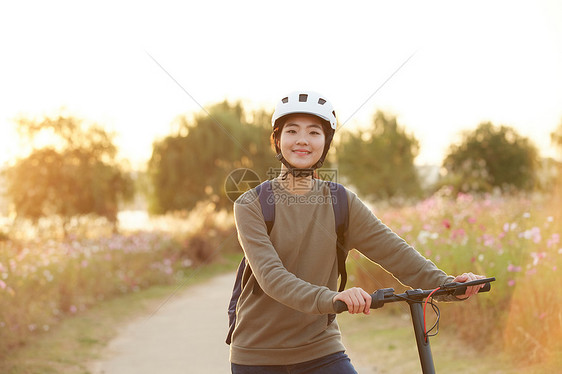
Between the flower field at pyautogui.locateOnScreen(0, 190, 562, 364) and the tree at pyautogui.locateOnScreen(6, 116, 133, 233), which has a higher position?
the tree at pyautogui.locateOnScreen(6, 116, 133, 233)

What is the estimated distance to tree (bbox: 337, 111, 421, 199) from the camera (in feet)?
A: 159

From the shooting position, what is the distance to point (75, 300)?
8.42 metres

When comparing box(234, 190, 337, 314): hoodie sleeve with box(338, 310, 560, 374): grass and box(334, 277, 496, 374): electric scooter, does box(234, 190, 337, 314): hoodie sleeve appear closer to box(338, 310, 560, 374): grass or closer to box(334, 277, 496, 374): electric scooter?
box(334, 277, 496, 374): electric scooter

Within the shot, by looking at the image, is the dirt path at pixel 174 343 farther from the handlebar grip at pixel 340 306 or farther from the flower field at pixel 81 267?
the handlebar grip at pixel 340 306

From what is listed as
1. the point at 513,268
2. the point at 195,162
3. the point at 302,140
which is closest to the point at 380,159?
the point at 195,162

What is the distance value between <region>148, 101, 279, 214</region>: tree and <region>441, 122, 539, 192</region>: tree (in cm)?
2153

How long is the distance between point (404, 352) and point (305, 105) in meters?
4.34

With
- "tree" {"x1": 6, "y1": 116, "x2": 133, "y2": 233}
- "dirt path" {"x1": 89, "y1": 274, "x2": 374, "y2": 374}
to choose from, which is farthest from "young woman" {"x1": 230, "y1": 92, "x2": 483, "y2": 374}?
"tree" {"x1": 6, "y1": 116, "x2": 133, "y2": 233}

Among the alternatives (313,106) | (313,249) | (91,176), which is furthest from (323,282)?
(91,176)

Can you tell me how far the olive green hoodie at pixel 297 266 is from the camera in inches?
89.3

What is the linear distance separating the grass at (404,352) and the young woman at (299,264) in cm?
288

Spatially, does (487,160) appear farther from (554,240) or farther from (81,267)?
(554,240)

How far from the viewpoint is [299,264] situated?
231cm

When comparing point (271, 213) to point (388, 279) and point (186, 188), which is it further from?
point (186, 188)
